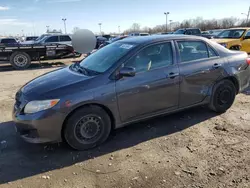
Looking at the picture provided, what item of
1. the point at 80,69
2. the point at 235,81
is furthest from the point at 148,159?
the point at 235,81

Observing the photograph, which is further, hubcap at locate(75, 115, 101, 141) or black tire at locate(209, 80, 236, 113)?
black tire at locate(209, 80, 236, 113)

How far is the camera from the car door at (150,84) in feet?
12.2

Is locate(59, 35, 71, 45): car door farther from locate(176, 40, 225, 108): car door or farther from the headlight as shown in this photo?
the headlight

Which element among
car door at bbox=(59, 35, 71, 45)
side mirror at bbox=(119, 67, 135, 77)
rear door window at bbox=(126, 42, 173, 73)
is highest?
car door at bbox=(59, 35, 71, 45)

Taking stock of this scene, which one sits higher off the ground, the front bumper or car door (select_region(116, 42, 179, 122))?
car door (select_region(116, 42, 179, 122))

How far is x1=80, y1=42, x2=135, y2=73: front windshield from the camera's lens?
387 centimetres

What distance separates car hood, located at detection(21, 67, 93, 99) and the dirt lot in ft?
2.98

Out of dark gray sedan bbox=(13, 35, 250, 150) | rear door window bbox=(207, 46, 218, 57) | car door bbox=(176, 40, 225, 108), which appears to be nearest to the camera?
dark gray sedan bbox=(13, 35, 250, 150)

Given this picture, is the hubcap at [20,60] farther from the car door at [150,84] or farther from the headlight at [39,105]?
the car door at [150,84]

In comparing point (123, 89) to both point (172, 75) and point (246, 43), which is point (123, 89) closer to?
point (172, 75)

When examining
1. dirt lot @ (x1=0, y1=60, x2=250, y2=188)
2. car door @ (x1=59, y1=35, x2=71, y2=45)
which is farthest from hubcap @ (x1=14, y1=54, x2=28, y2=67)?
dirt lot @ (x1=0, y1=60, x2=250, y2=188)

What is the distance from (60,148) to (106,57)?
170 cm

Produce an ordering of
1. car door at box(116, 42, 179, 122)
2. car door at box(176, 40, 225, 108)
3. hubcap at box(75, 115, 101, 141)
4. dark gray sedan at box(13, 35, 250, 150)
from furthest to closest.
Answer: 1. car door at box(176, 40, 225, 108)
2. car door at box(116, 42, 179, 122)
3. hubcap at box(75, 115, 101, 141)
4. dark gray sedan at box(13, 35, 250, 150)

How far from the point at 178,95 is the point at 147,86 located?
0.73m
